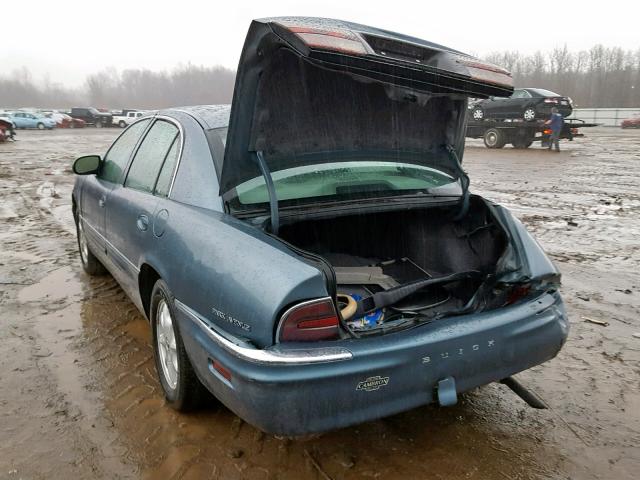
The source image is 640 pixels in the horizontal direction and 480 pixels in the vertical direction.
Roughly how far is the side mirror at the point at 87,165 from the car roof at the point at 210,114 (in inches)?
43.8

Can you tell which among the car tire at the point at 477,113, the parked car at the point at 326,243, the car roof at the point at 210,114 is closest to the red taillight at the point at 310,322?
the parked car at the point at 326,243

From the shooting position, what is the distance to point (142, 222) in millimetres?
2959

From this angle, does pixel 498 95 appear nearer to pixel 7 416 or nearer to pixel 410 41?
pixel 410 41

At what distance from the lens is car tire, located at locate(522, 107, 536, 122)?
1825 centimetres

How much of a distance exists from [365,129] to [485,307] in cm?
119

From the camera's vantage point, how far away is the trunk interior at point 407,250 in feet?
9.53

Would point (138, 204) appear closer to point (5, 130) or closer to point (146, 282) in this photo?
point (146, 282)

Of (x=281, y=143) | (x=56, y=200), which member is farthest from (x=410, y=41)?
(x=56, y=200)

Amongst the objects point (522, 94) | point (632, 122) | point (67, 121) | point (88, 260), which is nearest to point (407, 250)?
point (88, 260)

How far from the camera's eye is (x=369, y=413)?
6.58 ft

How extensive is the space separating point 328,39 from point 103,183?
2.65m

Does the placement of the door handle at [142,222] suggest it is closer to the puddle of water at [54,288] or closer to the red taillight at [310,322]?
the red taillight at [310,322]

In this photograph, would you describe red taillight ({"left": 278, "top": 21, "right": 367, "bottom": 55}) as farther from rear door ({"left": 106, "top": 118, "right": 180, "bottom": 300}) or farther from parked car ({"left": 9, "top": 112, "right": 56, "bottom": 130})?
parked car ({"left": 9, "top": 112, "right": 56, "bottom": 130})

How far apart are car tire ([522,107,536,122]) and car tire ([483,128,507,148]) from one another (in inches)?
43.1
